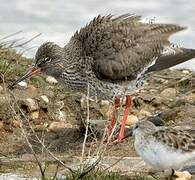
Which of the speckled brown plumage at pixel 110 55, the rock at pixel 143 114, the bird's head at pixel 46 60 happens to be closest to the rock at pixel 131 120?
the rock at pixel 143 114

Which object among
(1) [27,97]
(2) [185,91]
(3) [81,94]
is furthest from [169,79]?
(1) [27,97]

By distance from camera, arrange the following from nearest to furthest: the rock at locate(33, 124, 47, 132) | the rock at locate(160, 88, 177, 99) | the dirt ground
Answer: the dirt ground
the rock at locate(33, 124, 47, 132)
the rock at locate(160, 88, 177, 99)

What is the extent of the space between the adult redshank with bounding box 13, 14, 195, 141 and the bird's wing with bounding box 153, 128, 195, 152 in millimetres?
1978

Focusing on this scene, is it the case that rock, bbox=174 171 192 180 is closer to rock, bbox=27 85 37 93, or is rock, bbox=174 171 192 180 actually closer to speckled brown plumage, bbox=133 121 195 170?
speckled brown plumage, bbox=133 121 195 170

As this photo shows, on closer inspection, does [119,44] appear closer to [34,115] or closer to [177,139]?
[34,115]

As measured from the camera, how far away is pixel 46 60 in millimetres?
9461

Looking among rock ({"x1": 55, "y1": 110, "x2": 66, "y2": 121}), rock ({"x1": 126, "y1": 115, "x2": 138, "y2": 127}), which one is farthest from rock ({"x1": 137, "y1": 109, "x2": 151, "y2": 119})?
rock ({"x1": 55, "y1": 110, "x2": 66, "y2": 121})

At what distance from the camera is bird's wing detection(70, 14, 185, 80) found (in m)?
9.04

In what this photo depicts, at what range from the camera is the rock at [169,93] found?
10867 mm

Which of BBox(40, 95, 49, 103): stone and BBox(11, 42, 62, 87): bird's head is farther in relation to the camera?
BBox(40, 95, 49, 103): stone

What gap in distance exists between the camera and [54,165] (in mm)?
7562

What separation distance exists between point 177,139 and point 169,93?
433 centimetres

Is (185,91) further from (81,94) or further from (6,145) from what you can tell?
(6,145)

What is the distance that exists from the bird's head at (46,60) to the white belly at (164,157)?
313 cm
